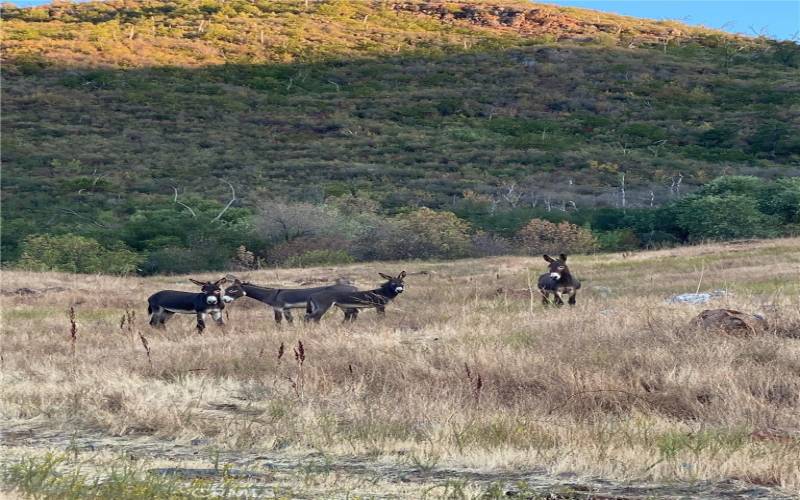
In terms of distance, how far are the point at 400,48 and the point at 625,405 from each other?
80.1 metres

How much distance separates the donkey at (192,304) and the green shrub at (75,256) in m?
16.1

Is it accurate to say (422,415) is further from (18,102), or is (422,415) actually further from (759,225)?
(18,102)

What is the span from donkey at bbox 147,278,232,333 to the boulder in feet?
24.9

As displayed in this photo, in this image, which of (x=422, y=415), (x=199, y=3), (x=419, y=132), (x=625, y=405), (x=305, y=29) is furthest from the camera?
(x=199, y=3)

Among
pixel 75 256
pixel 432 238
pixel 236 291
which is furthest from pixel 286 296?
pixel 75 256

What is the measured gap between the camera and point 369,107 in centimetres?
7156

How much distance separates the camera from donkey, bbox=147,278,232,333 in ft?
50.8

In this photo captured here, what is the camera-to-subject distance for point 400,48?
283ft

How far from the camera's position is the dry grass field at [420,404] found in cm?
636

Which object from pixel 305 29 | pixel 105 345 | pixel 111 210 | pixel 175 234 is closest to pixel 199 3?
pixel 305 29

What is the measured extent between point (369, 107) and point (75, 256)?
41020mm

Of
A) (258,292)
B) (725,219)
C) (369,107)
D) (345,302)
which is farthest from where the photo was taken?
(369,107)

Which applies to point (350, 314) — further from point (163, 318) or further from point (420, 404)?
point (420, 404)

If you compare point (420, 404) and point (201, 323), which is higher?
point (420, 404)
